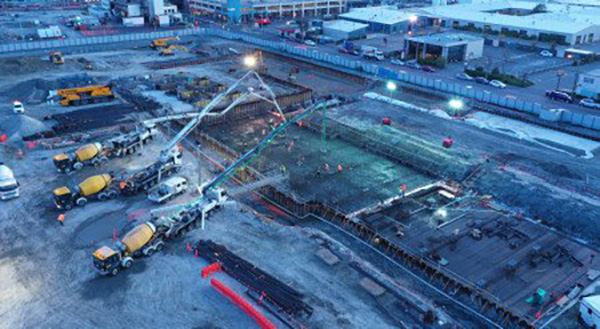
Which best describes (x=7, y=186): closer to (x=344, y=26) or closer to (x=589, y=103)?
(x=589, y=103)

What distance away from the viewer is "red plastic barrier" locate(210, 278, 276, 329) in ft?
81.5

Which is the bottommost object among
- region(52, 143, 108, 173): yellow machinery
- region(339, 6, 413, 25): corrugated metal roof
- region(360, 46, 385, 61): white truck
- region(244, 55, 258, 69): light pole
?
region(52, 143, 108, 173): yellow machinery

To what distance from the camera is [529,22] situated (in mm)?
109500

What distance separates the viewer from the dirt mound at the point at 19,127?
4962 cm

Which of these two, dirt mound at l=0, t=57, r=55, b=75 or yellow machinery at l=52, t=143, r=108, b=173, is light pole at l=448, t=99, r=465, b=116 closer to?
yellow machinery at l=52, t=143, r=108, b=173

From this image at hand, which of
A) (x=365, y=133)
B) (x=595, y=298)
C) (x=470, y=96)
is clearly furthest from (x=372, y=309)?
(x=470, y=96)

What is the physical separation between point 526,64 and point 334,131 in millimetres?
51660

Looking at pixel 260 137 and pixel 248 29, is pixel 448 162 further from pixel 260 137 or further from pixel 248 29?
pixel 248 29

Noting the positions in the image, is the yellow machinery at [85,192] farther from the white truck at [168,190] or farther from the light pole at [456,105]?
the light pole at [456,105]

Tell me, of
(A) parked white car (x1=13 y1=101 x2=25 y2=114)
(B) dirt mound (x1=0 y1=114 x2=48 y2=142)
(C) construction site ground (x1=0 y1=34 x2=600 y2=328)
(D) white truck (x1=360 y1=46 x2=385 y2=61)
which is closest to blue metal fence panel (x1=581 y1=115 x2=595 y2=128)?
(C) construction site ground (x1=0 y1=34 x2=600 y2=328)

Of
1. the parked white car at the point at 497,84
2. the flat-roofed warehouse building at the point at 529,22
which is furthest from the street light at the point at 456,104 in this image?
the flat-roofed warehouse building at the point at 529,22

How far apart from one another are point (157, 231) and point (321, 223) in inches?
473

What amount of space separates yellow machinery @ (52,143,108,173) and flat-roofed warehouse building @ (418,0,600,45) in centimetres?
9565

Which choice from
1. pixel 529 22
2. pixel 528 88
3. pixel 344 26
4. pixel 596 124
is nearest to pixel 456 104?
pixel 596 124
